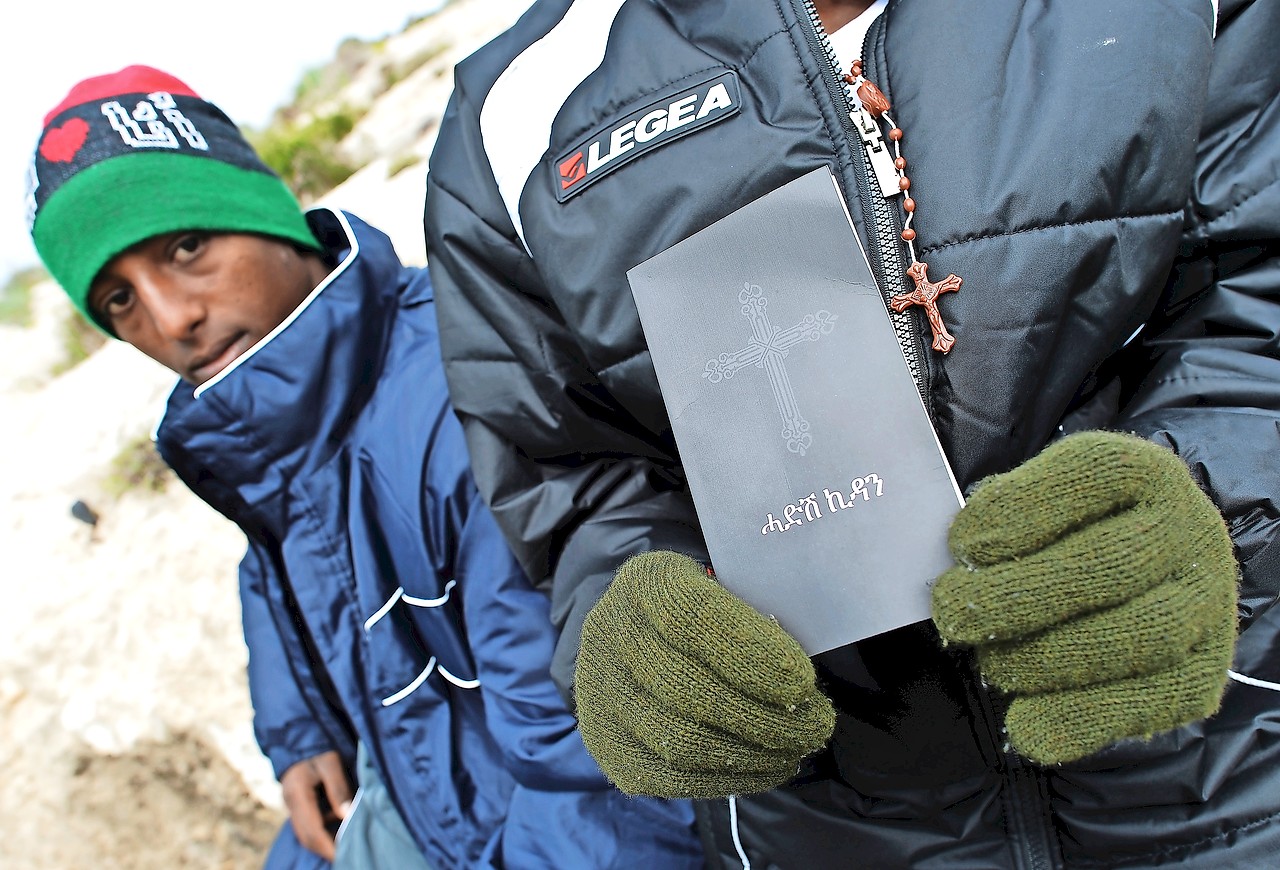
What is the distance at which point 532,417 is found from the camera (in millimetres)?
840

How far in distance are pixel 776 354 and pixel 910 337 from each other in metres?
0.13

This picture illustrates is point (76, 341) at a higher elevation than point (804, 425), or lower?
lower

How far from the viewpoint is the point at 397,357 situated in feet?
4.36

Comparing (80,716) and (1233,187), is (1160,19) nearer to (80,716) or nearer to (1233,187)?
(1233,187)

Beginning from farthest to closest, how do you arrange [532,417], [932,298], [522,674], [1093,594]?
[522,674] < [532,417] < [932,298] < [1093,594]

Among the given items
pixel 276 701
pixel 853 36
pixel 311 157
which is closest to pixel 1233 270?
pixel 853 36

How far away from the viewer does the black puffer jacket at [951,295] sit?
0.63 meters

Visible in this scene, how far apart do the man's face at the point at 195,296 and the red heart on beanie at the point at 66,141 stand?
0.55ft

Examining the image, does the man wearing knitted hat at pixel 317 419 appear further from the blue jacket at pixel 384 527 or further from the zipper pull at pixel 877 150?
the zipper pull at pixel 877 150

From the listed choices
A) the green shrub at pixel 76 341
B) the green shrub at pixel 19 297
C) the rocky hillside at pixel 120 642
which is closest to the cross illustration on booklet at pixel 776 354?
the rocky hillside at pixel 120 642

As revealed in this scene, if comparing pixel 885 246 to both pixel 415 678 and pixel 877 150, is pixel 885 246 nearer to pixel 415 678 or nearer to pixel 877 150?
pixel 877 150

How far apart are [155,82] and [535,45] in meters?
0.90

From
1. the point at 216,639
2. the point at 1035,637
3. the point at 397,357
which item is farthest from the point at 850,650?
the point at 216,639

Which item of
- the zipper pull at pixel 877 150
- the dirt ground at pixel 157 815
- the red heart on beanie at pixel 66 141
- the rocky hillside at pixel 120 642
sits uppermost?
the red heart on beanie at pixel 66 141
